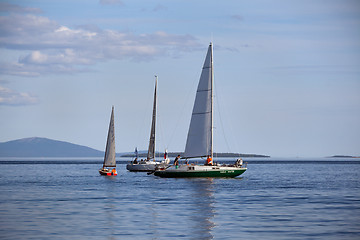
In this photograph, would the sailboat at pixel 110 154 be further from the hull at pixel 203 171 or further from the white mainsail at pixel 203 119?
the hull at pixel 203 171

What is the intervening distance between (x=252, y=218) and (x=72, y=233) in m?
12.9

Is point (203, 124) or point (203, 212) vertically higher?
point (203, 124)

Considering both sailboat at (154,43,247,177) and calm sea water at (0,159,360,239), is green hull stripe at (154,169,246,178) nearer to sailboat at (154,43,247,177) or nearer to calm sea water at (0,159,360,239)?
sailboat at (154,43,247,177)

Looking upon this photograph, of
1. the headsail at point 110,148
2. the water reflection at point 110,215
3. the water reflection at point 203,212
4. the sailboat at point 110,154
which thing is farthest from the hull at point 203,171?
the headsail at point 110,148

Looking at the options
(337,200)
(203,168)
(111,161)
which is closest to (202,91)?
(203,168)

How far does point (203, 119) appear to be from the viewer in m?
87.8

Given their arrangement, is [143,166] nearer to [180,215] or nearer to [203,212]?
[203,212]

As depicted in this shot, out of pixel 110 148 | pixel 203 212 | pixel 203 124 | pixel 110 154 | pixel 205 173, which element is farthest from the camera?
pixel 110 148

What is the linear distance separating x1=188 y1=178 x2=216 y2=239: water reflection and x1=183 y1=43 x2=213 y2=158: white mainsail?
17.8 meters

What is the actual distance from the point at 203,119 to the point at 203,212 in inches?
1769

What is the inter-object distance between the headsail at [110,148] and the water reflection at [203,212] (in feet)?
140

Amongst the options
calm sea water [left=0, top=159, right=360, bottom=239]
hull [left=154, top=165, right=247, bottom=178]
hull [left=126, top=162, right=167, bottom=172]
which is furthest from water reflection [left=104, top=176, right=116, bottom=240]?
hull [left=126, top=162, right=167, bottom=172]

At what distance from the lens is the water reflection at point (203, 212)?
33438 millimetres

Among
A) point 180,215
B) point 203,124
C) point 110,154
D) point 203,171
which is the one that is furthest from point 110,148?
point 180,215
